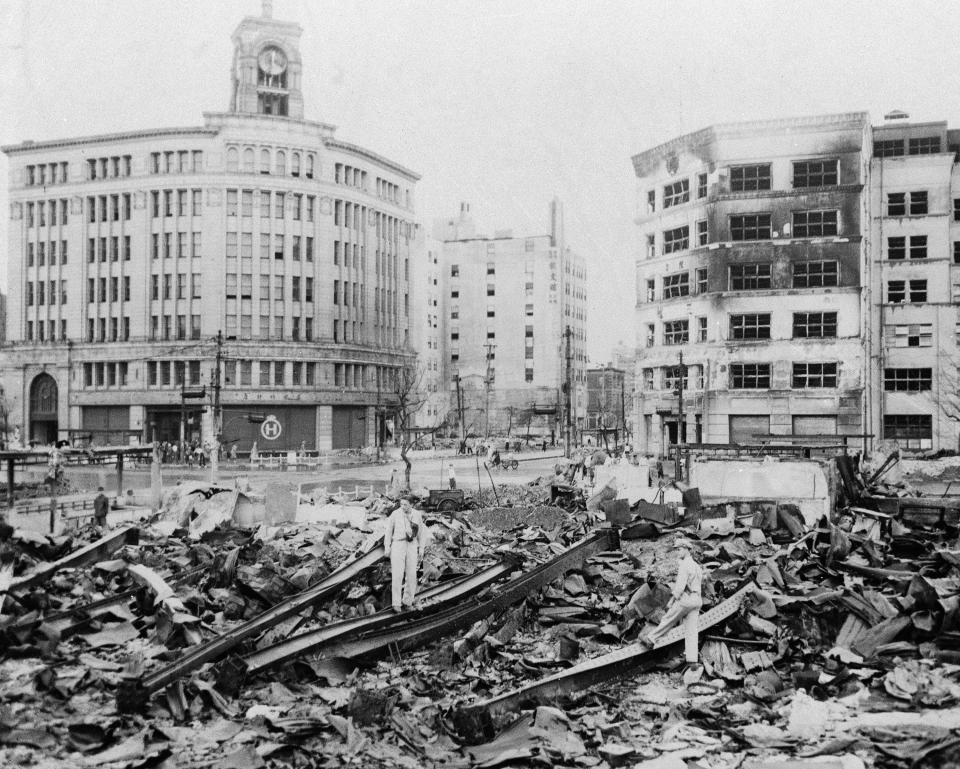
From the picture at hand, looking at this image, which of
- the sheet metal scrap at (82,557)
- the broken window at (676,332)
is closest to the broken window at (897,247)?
the broken window at (676,332)

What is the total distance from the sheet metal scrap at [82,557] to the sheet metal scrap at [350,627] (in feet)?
19.6

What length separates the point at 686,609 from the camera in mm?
11852

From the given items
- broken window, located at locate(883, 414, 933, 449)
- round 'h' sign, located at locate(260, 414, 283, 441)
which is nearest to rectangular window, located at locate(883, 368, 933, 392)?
broken window, located at locate(883, 414, 933, 449)

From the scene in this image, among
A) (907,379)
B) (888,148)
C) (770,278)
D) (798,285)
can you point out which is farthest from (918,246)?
(770,278)

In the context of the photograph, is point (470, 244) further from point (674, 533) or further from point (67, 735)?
point (67, 735)

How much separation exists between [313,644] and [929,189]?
51.4 metres

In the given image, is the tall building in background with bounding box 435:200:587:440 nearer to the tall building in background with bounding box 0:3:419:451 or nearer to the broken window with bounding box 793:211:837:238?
the tall building in background with bounding box 0:3:419:451

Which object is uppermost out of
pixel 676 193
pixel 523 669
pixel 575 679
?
pixel 676 193

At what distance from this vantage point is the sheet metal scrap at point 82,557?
15086 mm

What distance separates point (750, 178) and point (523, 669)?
42264 mm

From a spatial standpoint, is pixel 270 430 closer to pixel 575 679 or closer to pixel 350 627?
pixel 350 627

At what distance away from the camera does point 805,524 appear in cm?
2059

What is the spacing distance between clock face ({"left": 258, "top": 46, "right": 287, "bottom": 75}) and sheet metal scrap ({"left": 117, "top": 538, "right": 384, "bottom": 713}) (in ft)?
205

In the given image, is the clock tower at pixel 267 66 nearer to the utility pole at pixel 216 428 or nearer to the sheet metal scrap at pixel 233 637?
the utility pole at pixel 216 428
